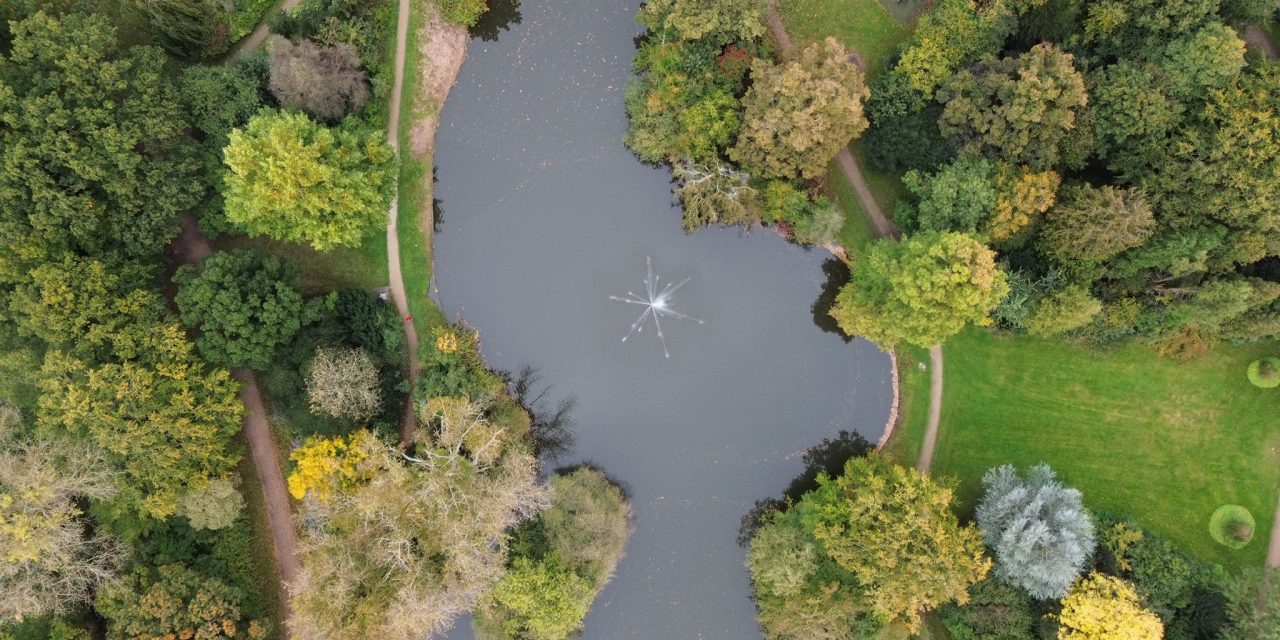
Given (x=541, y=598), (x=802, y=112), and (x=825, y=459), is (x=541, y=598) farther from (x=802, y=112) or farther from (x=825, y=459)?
(x=802, y=112)

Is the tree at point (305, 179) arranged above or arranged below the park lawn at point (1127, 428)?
below

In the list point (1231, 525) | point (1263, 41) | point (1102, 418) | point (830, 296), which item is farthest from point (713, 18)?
point (1231, 525)

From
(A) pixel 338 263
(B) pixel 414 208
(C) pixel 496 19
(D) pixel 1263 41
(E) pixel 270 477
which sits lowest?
(E) pixel 270 477

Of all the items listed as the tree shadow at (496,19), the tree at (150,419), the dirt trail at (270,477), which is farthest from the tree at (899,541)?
the tree shadow at (496,19)

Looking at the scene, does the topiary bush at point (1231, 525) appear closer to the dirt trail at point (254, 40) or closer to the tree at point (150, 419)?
the tree at point (150, 419)

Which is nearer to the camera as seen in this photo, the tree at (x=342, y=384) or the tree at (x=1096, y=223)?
the tree at (x=1096, y=223)
